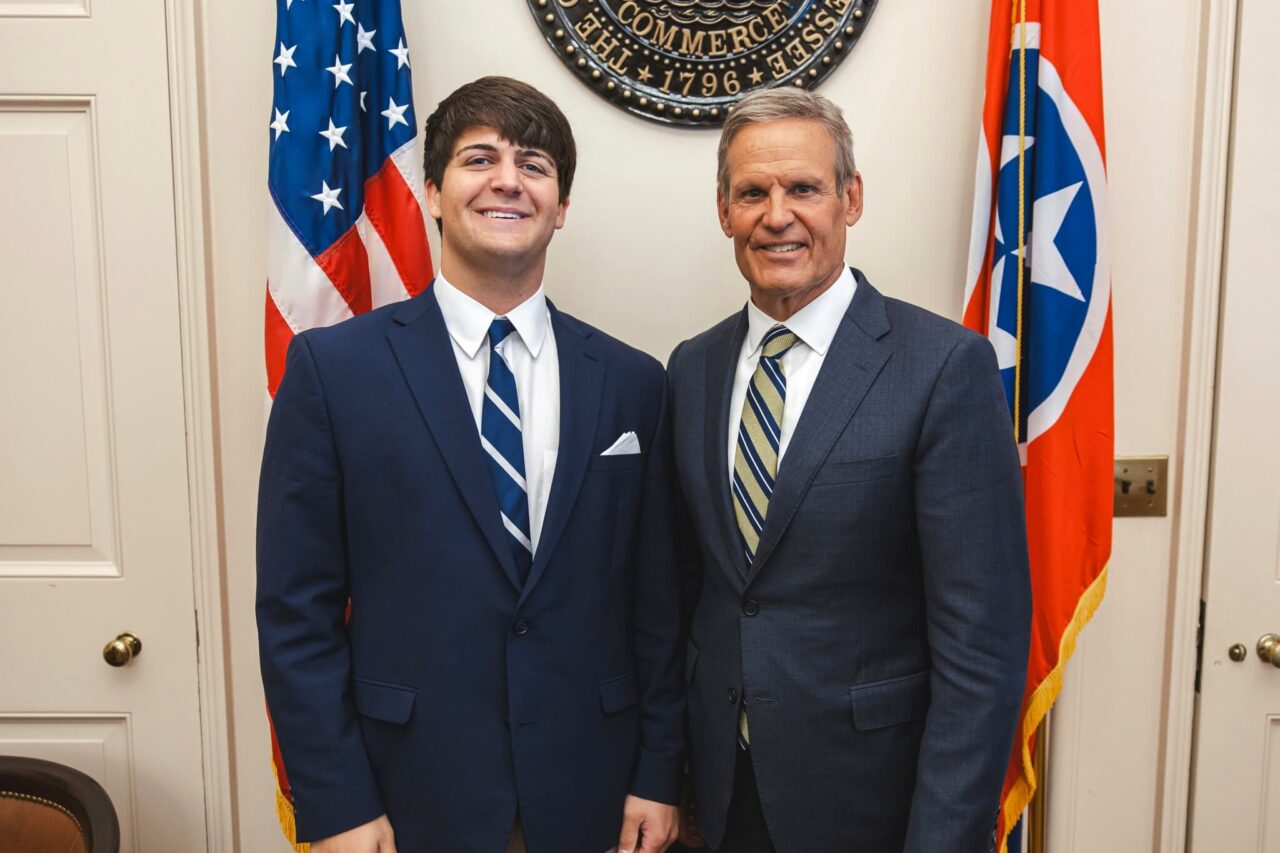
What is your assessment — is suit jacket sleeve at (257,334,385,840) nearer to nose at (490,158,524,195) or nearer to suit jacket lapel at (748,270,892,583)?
nose at (490,158,524,195)

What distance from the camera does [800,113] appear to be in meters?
1.30

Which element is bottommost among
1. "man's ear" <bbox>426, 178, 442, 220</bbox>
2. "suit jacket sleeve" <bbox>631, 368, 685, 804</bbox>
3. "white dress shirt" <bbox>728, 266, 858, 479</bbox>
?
"suit jacket sleeve" <bbox>631, 368, 685, 804</bbox>

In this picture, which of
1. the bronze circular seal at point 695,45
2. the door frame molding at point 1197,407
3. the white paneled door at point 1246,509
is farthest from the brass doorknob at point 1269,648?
the bronze circular seal at point 695,45

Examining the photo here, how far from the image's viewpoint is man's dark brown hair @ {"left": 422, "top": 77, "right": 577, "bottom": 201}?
4.40 ft

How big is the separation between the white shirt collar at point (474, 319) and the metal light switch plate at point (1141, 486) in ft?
4.22

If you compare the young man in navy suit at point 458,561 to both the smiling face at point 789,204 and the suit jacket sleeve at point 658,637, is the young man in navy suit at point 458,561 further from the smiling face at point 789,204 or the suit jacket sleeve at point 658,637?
the smiling face at point 789,204

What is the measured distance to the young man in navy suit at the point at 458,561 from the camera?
1.23 metres

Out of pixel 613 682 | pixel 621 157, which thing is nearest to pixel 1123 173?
pixel 621 157

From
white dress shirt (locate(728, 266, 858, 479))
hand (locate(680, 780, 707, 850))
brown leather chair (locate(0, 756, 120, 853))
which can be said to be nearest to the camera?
white dress shirt (locate(728, 266, 858, 479))

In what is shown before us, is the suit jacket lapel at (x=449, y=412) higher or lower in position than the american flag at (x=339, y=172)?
lower

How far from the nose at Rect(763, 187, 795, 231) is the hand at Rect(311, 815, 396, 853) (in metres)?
1.02

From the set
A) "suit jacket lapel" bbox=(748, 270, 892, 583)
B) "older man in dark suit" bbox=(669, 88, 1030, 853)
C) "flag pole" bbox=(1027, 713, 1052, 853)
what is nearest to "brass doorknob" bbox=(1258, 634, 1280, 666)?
"flag pole" bbox=(1027, 713, 1052, 853)

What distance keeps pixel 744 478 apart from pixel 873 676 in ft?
1.10

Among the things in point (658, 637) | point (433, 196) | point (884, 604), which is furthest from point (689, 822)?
point (433, 196)
